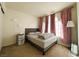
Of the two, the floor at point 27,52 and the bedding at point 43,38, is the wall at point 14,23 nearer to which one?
the floor at point 27,52

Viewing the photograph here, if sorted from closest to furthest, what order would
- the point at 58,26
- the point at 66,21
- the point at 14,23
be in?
1. the point at 14,23
2. the point at 66,21
3. the point at 58,26

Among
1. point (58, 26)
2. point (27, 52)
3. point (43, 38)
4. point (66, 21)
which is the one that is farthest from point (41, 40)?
point (66, 21)

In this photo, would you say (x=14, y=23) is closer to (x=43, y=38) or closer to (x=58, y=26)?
(x=43, y=38)

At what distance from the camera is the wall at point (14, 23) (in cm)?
189

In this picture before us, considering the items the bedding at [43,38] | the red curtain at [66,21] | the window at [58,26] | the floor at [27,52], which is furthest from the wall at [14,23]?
the red curtain at [66,21]

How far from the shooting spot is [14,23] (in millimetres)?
1934

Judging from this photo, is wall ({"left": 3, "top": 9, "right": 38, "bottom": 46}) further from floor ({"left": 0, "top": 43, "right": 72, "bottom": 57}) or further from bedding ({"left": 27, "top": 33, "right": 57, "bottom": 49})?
bedding ({"left": 27, "top": 33, "right": 57, "bottom": 49})

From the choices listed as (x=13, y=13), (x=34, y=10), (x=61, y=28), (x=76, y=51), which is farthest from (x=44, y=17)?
(x=76, y=51)

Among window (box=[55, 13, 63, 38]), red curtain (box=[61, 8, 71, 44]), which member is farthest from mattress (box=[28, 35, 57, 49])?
red curtain (box=[61, 8, 71, 44])

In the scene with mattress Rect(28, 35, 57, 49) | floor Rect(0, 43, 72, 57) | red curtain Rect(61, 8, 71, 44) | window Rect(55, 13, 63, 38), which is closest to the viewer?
floor Rect(0, 43, 72, 57)

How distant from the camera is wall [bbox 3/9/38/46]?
1.89 meters

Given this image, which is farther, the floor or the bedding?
the bedding

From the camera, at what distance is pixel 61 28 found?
2375 millimetres

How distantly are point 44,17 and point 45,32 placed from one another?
569mm
